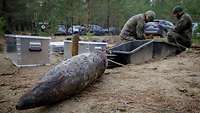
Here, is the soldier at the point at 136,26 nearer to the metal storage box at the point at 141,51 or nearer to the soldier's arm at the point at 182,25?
the metal storage box at the point at 141,51

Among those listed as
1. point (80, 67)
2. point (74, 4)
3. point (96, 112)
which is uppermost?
point (74, 4)

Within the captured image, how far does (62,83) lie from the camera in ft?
16.4

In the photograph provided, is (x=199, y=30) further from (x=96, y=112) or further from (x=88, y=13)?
(x=88, y=13)

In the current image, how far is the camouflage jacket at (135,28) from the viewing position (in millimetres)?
10031

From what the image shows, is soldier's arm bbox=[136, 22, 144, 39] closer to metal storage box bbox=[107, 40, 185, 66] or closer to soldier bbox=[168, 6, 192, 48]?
metal storage box bbox=[107, 40, 185, 66]

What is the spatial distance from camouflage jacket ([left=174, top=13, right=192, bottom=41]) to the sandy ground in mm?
2135

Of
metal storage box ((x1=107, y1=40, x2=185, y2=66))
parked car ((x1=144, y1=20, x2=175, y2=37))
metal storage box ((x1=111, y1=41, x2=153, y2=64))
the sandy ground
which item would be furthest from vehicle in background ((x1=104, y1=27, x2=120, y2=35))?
the sandy ground

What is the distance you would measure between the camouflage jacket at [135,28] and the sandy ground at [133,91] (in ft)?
7.53

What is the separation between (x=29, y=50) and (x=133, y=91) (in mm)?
4479

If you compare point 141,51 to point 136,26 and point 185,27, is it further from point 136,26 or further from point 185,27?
point 185,27

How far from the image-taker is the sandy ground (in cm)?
502

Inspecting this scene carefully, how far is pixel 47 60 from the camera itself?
9.87 meters

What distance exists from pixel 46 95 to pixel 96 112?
76 centimetres

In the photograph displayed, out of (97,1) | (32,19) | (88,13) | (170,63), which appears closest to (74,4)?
(88,13)
